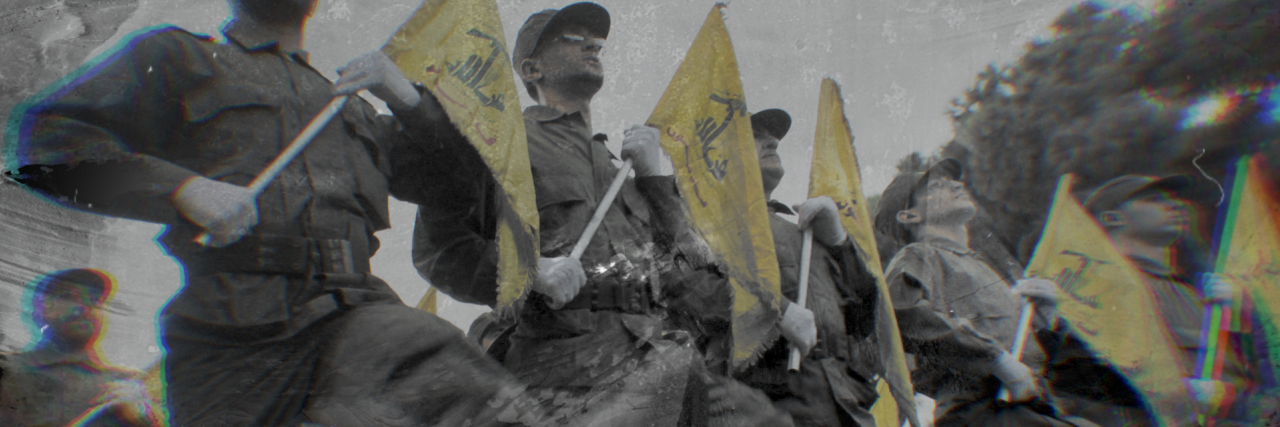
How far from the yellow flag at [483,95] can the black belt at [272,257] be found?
54 cm

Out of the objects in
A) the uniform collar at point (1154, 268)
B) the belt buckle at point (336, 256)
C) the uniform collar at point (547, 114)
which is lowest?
the uniform collar at point (1154, 268)

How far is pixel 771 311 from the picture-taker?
10.5 feet

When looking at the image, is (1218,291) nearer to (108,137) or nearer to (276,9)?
(276,9)

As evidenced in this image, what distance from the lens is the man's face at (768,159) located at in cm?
436

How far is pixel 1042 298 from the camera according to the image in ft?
13.3

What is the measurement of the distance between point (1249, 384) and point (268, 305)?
4.84 metres

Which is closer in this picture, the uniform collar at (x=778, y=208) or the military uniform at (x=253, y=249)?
the military uniform at (x=253, y=249)

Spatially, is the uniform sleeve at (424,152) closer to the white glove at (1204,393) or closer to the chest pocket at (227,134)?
the chest pocket at (227,134)

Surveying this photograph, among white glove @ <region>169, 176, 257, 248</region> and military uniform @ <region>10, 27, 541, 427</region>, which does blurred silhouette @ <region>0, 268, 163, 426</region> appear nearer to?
military uniform @ <region>10, 27, 541, 427</region>

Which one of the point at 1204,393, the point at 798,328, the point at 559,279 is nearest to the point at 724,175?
the point at 798,328

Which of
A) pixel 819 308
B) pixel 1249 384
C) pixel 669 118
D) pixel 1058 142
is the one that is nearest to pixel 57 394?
pixel 669 118

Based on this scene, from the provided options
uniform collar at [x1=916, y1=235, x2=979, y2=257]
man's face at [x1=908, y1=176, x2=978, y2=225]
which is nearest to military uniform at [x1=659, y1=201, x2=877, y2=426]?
uniform collar at [x1=916, y1=235, x2=979, y2=257]

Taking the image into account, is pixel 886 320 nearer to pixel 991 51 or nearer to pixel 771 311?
pixel 771 311

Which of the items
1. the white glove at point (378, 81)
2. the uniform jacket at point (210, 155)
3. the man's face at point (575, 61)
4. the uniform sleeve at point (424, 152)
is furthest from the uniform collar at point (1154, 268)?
the uniform jacket at point (210, 155)
